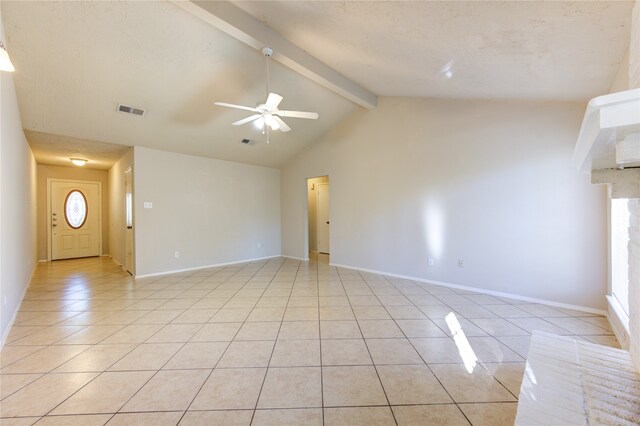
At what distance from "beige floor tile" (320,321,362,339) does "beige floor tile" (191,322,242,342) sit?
2.97 feet

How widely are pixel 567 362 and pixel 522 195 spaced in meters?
2.66

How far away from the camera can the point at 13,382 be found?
1850 mm

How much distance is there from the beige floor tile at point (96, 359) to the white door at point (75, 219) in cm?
665

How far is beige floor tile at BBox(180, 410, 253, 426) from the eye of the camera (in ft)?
4.89

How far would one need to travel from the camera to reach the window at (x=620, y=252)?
2.41 meters

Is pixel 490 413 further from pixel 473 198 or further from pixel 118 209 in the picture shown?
pixel 118 209

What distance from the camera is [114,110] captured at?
Answer: 380 cm

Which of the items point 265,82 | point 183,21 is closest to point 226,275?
point 265,82

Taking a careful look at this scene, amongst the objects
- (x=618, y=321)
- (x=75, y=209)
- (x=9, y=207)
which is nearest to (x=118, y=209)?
(x=75, y=209)

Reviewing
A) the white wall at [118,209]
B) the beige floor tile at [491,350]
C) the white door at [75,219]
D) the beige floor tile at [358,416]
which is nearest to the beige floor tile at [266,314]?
the beige floor tile at [358,416]

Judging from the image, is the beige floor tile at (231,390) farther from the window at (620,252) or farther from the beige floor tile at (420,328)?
the window at (620,252)

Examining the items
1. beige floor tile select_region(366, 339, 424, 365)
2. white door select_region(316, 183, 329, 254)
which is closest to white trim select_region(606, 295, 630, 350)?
beige floor tile select_region(366, 339, 424, 365)

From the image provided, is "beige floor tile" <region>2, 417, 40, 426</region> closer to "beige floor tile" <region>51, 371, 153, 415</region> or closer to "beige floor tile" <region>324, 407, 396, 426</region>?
"beige floor tile" <region>51, 371, 153, 415</region>

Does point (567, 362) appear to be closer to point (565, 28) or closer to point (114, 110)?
point (565, 28)
